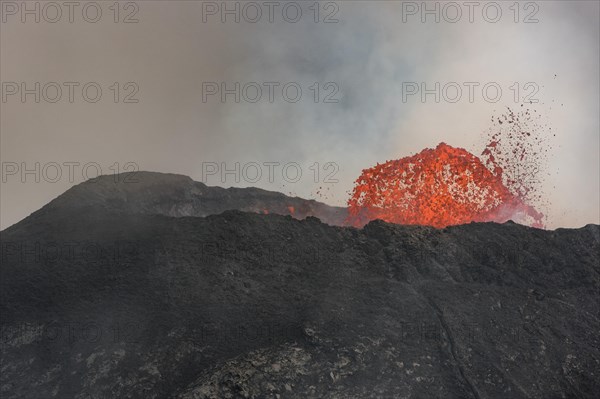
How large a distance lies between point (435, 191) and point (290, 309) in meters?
9.63

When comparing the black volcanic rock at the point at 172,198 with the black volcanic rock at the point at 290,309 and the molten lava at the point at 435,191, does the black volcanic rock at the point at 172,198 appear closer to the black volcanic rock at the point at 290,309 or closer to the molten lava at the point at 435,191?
the black volcanic rock at the point at 290,309

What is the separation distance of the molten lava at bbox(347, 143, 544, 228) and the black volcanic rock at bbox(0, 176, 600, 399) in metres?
4.14

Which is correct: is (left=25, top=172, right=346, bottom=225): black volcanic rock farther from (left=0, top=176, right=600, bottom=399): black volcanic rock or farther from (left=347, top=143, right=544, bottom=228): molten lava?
(left=347, top=143, right=544, bottom=228): molten lava

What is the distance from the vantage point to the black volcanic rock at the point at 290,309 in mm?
10234

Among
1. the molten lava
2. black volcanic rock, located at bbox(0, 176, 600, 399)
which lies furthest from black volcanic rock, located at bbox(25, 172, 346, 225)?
the molten lava

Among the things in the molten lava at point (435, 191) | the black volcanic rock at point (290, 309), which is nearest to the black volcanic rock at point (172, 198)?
the black volcanic rock at point (290, 309)

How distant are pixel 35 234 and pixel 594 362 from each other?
14.0 m

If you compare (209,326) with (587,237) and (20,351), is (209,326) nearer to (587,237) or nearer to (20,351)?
(20,351)

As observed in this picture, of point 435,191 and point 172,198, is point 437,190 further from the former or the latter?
point 172,198

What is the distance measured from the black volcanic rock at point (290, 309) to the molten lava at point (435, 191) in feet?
13.6

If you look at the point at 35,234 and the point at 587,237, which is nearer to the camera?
the point at 35,234

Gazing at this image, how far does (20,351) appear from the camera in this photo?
10.8 m

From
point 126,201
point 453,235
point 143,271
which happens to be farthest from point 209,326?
point 126,201

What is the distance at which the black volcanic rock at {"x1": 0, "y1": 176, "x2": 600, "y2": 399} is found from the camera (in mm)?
10234
